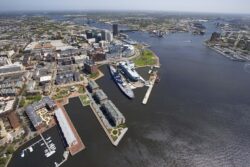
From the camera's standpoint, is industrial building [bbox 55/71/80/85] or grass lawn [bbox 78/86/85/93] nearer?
grass lawn [bbox 78/86/85/93]

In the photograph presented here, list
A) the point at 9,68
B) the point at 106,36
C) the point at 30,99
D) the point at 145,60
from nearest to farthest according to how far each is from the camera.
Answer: the point at 30,99
the point at 9,68
the point at 145,60
the point at 106,36

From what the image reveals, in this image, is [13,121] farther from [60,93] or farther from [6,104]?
[60,93]

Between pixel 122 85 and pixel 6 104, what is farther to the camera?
pixel 122 85

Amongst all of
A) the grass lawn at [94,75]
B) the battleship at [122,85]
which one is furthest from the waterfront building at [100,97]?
the grass lawn at [94,75]

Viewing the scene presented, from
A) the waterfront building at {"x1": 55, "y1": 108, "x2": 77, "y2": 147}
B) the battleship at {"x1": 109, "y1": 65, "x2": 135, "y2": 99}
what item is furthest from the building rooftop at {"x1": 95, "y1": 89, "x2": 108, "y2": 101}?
the waterfront building at {"x1": 55, "y1": 108, "x2": 77, "y2": 147}

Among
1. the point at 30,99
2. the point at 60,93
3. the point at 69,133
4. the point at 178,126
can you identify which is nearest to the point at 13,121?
the point at 69,133

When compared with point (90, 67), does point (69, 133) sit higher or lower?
lower

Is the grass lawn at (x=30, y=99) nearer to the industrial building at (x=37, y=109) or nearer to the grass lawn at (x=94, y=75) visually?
the industrial building at (x=37, y=109)

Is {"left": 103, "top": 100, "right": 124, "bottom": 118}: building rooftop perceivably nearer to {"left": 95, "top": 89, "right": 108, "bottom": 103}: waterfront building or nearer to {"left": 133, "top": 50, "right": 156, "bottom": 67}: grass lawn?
{"left": 95, "top": 89, "right": 108, "bottom": 103}: waterfront building

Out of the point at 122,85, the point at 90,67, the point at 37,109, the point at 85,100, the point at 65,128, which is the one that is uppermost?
the point at 90,67
